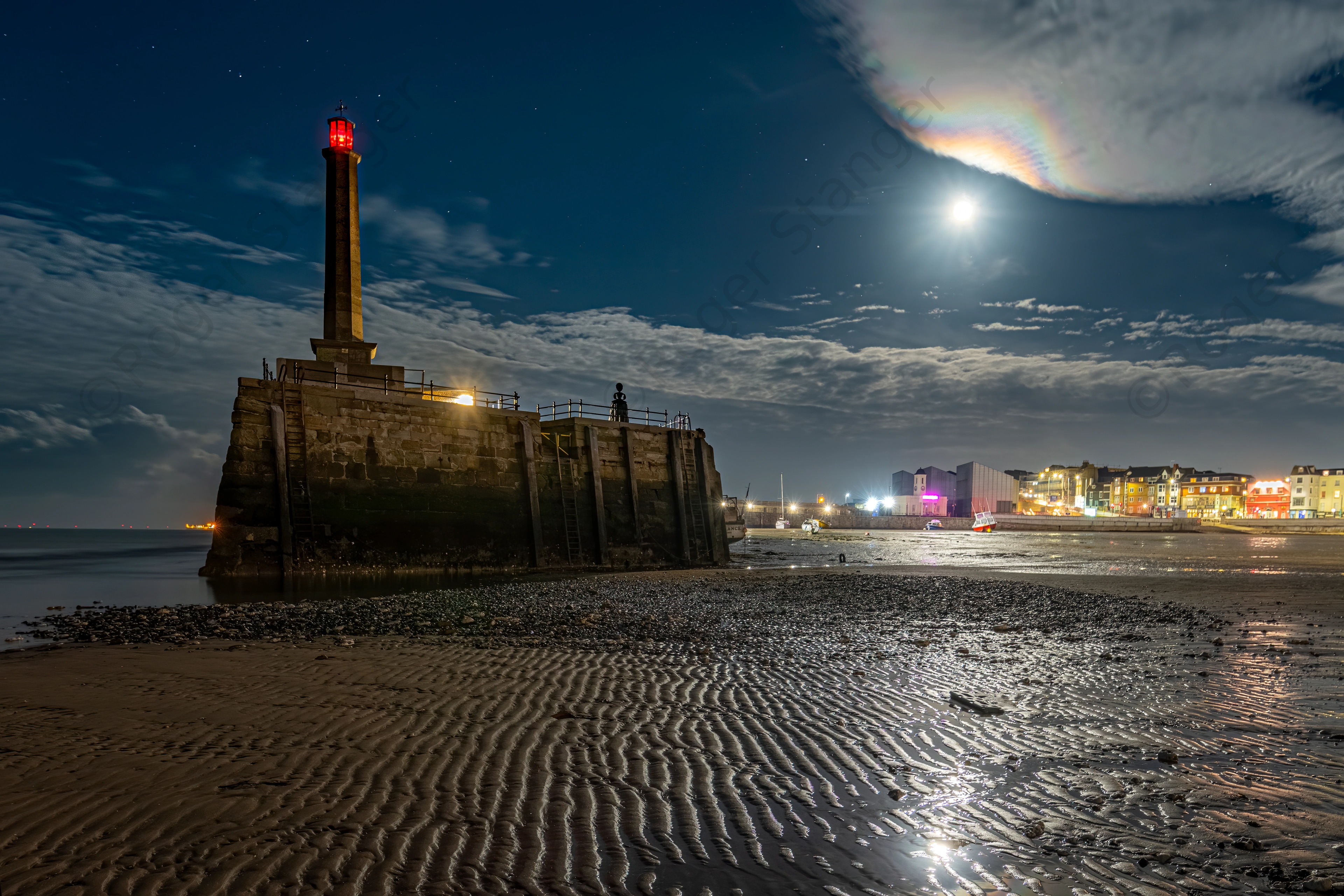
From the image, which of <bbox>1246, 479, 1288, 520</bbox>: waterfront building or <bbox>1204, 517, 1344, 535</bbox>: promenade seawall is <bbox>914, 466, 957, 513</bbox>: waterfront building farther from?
<bbox>1246, 479, 1288, 520</bbox>: waterfront building

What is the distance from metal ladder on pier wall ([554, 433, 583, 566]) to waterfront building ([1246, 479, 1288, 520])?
18949 centimetres

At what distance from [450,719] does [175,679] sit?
12.9ft

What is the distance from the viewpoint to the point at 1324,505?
17625 cm

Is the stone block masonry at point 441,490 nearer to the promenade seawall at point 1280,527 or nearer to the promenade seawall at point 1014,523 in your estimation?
the promenade seawall at point 1014,523

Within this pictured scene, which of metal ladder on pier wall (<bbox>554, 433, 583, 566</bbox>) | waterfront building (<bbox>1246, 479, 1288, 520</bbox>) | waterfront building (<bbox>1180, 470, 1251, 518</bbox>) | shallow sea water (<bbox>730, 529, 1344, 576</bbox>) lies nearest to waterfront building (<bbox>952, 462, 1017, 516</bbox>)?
shallow sea water (<bbox>730, 529, 1344, 576</bbox>)

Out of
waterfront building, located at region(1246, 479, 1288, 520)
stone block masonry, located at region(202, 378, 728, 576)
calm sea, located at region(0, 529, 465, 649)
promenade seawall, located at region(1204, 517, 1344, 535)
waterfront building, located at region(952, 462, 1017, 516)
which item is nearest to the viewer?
calm sea, located at region(0, 529, 465, 649)

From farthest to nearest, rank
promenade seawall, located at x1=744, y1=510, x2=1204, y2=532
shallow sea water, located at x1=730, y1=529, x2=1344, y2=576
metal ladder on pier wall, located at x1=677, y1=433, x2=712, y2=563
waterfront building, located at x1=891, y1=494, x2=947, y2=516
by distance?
waterfront building, located at x1=891, y1=494, x2=947, y2=516, promenade seawall, located at x1=744, y1=510, x2=1204, y2=532, metal ladder on pier wall, located at x1=677, y1=433, x2=712, y2=563, shallow sea water, located at x1=730, y1=529, x2=1344, y2=576

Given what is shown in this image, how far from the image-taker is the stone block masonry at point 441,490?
80.1 feet

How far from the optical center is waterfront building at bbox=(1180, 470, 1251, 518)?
558 ft

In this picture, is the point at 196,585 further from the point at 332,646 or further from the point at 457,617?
the point at 332,646

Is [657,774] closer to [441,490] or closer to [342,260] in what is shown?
[441,490]

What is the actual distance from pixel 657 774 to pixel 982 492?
134333mm

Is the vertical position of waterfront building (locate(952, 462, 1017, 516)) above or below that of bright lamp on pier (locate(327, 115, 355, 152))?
below

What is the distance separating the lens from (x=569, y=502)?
31.4m
